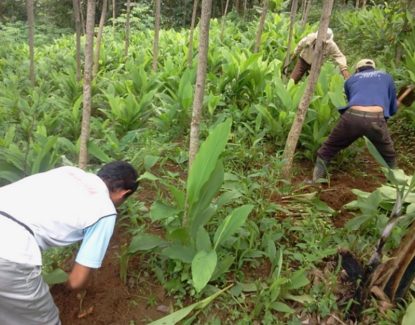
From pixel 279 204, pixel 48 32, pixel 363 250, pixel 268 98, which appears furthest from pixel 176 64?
pixel 48 32

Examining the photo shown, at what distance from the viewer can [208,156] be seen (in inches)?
87.0

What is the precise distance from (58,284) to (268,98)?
2973 millimetres

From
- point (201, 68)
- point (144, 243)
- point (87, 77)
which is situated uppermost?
point (201, 68)

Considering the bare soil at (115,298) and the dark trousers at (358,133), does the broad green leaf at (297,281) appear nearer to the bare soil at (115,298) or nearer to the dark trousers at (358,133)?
the bare soil at (115,298)

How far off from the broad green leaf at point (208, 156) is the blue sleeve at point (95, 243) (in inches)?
21.3

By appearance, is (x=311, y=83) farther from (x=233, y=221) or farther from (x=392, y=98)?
(x=233, y=221)

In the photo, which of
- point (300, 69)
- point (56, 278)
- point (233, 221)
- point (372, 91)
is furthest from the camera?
point (300, 69)

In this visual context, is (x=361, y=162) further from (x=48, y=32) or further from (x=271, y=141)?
(x=48, y=32)

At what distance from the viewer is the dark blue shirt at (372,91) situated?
346cm

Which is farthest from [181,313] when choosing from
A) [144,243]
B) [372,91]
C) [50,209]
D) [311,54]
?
[311,54]

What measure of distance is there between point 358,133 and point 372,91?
39 centimetres

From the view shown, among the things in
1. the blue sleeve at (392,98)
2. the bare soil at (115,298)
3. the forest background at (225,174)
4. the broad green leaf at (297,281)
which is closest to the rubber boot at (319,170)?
the forest background at (225,174)

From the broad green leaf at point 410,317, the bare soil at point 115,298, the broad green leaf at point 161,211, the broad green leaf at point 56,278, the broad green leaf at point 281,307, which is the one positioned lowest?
the bare soil at point 115,298

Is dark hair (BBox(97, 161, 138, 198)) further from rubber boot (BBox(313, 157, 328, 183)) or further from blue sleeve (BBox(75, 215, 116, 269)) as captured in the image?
rubber boot (BBox(313, 157, 328, 183))
